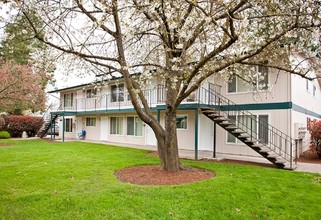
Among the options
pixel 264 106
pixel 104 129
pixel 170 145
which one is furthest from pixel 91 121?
pixel 170 145

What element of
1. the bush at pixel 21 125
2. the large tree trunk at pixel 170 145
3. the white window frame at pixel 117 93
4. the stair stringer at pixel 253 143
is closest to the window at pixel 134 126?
the white window frame at pixel 117 93

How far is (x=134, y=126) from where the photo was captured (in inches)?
797

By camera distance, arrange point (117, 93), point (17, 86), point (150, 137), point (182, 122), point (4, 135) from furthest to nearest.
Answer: point (4, 135) → point (117, 93) → point (17, 86) → point (150, 137) → point (182, 122)

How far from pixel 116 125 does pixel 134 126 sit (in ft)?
8.32

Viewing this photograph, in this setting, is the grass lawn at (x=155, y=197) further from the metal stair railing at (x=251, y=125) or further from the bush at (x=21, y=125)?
the bush at (x=21, y=125)

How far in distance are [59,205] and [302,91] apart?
44.2 ft

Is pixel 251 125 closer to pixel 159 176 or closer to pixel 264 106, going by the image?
pixel 264 106

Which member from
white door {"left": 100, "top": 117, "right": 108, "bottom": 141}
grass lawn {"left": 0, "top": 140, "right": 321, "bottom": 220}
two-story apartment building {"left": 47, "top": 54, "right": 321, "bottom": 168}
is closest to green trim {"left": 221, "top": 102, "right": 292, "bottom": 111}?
two-story apartment building {"left": 47, "top": 54, "right": 321, "bottom": 168}

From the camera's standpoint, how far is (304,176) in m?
8.73

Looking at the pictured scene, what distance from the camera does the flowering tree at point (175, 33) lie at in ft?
20.5

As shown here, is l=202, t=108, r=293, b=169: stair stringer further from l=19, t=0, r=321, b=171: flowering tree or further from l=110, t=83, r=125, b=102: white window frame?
l=110, t=83, r=125, b=102: white window frame

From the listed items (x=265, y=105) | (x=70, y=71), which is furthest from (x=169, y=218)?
(x=265, y=105)

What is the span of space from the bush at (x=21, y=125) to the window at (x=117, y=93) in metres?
11.9

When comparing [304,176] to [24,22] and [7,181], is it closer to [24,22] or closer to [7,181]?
[7,181]
